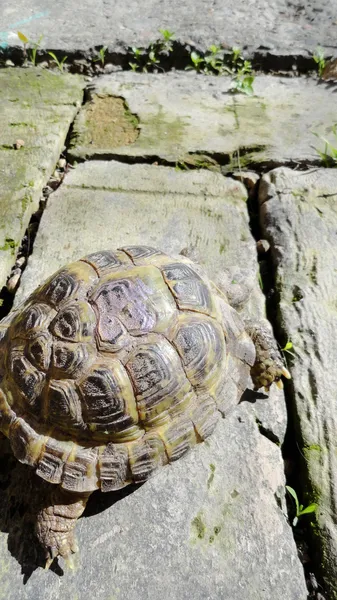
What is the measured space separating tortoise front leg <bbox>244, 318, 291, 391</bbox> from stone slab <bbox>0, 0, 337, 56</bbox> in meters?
3.39

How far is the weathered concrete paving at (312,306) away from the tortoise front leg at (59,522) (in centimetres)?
114

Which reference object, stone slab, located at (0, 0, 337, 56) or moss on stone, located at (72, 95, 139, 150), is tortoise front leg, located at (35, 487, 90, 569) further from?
stone slab, located at (0, 0, 337, 56)

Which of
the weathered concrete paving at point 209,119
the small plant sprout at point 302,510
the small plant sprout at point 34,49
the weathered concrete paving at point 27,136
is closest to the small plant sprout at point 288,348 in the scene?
the small plant sprout at point 302,510

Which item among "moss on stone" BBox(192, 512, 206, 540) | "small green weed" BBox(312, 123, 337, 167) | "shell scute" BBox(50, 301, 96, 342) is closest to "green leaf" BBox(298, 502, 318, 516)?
"moss on stone" BBox(192, 512, 206, 540)

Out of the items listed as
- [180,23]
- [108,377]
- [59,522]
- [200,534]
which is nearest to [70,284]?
[108,377]

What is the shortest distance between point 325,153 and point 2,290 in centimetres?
273

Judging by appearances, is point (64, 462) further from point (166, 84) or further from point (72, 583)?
point (166, 84)

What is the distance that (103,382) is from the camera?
1.83 metres

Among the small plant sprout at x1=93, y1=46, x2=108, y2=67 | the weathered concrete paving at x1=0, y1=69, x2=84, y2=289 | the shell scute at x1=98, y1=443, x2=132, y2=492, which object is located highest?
the small plant sprout at x1=93, y1=46, x2=108, y2=67

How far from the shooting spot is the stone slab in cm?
454

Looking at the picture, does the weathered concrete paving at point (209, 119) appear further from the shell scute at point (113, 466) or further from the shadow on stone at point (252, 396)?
the shell scute at point (113, 466)

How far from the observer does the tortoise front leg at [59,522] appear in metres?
1.92

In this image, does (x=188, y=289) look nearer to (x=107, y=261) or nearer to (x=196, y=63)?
(x=107, y=261)

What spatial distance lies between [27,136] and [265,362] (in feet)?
9.35
